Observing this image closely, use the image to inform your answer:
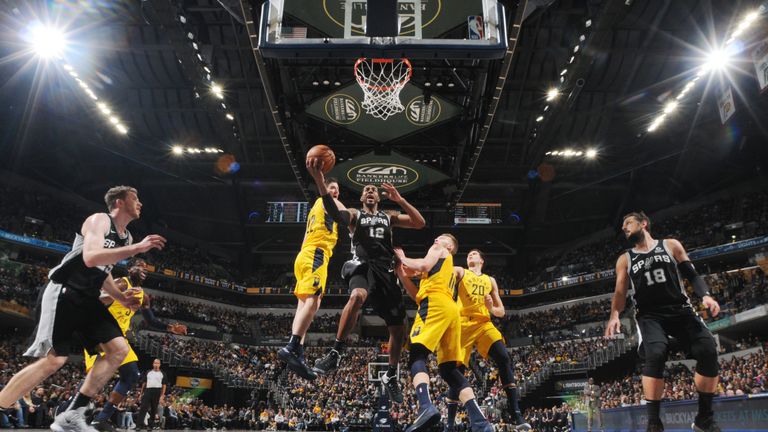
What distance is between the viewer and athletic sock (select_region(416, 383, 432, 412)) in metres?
4.94

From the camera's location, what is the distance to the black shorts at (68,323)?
4.18 meters

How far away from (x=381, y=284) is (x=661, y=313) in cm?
283

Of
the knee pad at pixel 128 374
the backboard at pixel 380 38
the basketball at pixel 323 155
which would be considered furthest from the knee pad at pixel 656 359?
the knee pad at pixel 128 374

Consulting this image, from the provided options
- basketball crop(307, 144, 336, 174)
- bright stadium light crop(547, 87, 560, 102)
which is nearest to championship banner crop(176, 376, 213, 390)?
bright stadium light crop(547, 87, 560, 102)

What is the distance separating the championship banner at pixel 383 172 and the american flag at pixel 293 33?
5202 mm

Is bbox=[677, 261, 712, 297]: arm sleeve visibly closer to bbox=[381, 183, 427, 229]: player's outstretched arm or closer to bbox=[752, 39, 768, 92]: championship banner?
bbox=[381, 183, 427, 229]: player's outstretched arm

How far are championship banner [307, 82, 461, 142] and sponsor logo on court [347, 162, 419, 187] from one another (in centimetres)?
107

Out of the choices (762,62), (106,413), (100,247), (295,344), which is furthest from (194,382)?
(762,62)

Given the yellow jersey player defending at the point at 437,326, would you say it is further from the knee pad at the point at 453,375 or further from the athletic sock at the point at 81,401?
the athletic sock at the point at 81,401

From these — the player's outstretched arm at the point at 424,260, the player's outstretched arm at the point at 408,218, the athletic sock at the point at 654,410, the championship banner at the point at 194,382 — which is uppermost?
the player's outstretched arm at the point at 408,218

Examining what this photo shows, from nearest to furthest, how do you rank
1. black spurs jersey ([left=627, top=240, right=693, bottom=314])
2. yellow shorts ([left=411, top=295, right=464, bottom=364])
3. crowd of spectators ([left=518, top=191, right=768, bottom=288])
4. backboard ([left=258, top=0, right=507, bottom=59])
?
black spurs jersey ([left=627, top=240, right=693, bottom=314])
yellow shorts ([left=411, top=295, right=464, bottom=364])
backboard ([left=258, top=0, right=507, bottom=59])
crowd of spectators ([left=518, top=191, right=768, bottom=288])

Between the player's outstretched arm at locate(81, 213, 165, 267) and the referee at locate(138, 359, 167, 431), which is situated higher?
the player's outstretched arm at locate(81, 213, 165, 267)

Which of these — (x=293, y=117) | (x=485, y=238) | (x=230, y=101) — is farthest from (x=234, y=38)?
(x=485, y=238)

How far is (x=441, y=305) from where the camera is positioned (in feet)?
17.9
